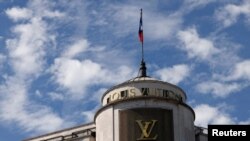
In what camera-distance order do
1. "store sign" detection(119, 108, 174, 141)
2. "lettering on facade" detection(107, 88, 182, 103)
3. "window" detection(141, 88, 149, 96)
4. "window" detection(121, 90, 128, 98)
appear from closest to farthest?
"store sign" detection(119, 108, 174, 141), "window" detection(141, 88, 149, 96), "lettering on facade" detection(107, 88, 182, 103), "window" detection(121, 90, 128, 98)

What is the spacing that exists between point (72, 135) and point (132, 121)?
574 inches

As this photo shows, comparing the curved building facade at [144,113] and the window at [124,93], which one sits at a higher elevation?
the window at [124,93]

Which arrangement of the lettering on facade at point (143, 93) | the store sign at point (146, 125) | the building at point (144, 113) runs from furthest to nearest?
the lettering on facade at point (143, 93), the building at point (144, 113), the store sign at point (146, 125)

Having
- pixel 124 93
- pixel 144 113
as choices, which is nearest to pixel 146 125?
pixel 144 113

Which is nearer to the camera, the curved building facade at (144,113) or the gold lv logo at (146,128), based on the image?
the gold lv logo at (146,128)

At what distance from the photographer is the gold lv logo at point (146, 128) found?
78.3 m

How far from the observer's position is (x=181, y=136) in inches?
3189

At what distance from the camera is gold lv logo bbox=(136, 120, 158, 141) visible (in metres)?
78.3

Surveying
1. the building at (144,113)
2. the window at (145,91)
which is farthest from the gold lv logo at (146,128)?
the window at (145,91)

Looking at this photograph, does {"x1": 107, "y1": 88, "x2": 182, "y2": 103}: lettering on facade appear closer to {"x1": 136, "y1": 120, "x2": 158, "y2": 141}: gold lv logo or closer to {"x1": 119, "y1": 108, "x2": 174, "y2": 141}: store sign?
{"x1": 119, "y1": 108, "x2": 174, "y2": 141}: store sign

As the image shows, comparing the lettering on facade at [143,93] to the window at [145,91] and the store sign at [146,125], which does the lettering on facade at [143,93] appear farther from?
the store sign at [146,125]

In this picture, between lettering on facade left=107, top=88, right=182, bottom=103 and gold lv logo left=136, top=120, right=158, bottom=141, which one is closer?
gold lv logo left=136, top=120, right=158, bottom=141

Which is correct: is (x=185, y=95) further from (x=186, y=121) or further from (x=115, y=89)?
(x=115, y=89)

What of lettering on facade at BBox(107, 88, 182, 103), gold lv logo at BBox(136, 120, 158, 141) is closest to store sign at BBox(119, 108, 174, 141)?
gold lv logo at BBox(136, 120, 158, 141)
